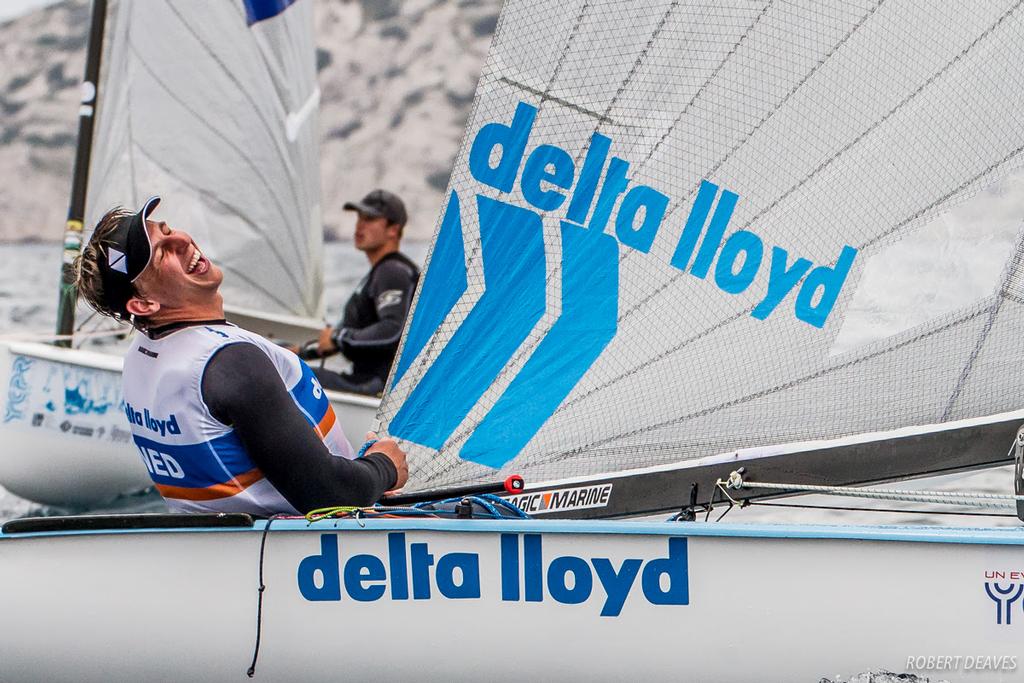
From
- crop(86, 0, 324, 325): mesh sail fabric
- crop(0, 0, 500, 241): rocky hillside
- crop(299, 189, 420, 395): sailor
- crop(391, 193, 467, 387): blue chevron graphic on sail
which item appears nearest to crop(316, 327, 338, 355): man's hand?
crop(299, 189, 420, 395): sailor

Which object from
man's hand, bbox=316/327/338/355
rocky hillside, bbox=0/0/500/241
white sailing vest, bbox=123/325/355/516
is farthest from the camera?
rocky hillside, bbox=0/0/500/241

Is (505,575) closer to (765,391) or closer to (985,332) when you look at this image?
(765,391)

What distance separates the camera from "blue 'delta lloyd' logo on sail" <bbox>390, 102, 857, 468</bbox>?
249 cm

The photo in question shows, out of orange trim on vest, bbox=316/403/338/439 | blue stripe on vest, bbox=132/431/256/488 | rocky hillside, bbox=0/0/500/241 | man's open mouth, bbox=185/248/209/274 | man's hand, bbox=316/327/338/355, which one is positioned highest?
rocky hillside, bbox=0/0/500/241

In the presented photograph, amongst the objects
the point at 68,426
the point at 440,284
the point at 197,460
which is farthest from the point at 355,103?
the point at 197,460

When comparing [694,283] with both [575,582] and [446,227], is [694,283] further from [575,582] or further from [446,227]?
[575,582]

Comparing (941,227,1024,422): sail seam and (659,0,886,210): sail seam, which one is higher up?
(659,0,886,210): sail seam

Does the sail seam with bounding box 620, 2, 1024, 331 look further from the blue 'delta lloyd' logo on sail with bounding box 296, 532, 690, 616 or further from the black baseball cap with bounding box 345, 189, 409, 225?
the black baseball cap with bounding box 345, 189, 409, 225

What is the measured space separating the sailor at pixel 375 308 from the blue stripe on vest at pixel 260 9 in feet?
5.12

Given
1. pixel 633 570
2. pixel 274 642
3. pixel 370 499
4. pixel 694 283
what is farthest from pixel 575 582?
pixel 694 283

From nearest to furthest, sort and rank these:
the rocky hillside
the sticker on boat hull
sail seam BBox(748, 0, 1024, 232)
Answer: sail seam BBox(748, 0, 1024, 232)
the sticker on boat hull
the rocky hillside

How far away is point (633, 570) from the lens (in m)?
2.09

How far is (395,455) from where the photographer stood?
2.43 metres

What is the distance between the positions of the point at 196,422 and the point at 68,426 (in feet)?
10.6
